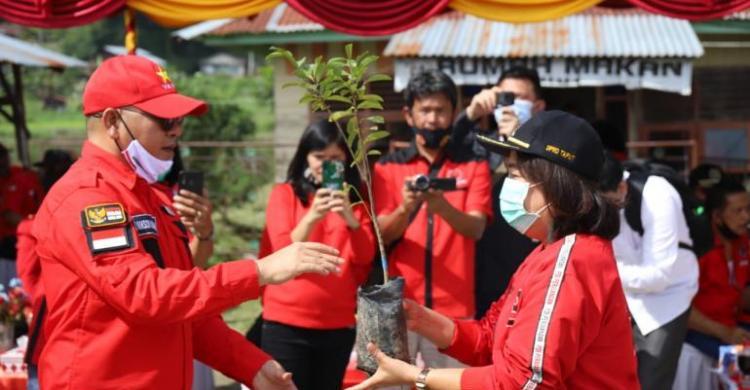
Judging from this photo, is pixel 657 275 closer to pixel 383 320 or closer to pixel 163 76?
pixel 383 320

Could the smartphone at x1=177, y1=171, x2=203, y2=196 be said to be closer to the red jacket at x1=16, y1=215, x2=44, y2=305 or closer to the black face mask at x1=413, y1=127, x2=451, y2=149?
the red jacket at x1=16, y1=215, x2=44, y2=305

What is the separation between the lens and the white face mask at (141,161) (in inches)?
105

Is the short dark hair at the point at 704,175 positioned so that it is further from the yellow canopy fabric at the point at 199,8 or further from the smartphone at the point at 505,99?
the yellow canopy fabric at the point at 199,8

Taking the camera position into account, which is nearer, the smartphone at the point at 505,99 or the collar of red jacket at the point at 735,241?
the smartphone at the point at 505,99

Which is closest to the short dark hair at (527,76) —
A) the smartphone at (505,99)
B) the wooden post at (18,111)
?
the smartphone at (505,99)

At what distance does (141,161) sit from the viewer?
2.68m

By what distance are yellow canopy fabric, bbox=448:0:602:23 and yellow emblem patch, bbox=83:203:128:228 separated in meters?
2.78

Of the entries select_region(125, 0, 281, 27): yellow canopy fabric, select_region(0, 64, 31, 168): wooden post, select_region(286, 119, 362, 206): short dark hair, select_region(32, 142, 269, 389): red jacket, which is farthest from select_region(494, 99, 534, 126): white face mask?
select_region(0, 64, 31, 168): wooden post

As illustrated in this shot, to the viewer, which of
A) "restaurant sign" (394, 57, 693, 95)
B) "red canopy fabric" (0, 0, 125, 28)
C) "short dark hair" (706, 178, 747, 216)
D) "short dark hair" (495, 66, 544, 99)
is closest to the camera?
"short dark hair" (495, 66, 544, 99)

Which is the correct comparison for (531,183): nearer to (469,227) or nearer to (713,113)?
(469,227)

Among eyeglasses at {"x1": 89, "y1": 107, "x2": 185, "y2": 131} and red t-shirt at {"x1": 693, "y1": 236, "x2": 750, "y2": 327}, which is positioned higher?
eyeglasses at {"x1": 89, "y1": 107, "x2": 185, "y2": 131}

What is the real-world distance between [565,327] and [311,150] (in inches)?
83.4

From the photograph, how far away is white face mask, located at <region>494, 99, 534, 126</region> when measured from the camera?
14.0ft

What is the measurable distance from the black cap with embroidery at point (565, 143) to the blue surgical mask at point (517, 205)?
4.0 inches
